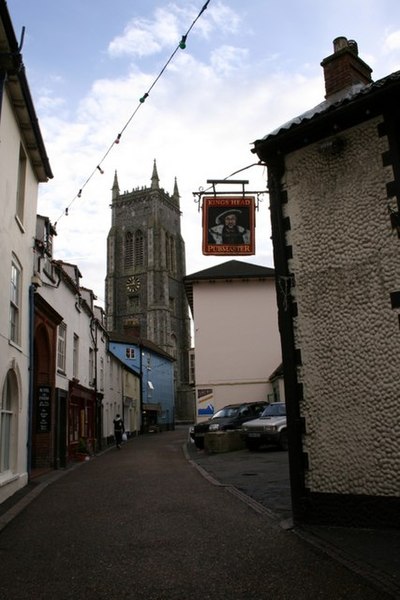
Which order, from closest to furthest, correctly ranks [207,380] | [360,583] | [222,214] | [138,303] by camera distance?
[360,583], [222,214], [207,380], [138,303]

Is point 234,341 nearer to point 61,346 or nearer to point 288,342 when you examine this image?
point 61,346

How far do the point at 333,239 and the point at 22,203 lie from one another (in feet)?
25.8

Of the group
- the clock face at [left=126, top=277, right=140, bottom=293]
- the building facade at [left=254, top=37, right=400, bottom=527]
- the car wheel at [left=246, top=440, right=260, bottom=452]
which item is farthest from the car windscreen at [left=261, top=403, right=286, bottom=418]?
the clock face at [left=126, top=277, right=140, bottom=293]

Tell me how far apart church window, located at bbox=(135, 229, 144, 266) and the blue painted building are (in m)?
27.0

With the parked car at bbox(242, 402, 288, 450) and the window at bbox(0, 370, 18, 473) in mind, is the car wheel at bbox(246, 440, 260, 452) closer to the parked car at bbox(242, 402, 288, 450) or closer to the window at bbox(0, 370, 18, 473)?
the parked car at bbox(242, 402, 288, 450)

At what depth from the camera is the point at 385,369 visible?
7.11 metres

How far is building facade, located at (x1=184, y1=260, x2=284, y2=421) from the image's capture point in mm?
33188

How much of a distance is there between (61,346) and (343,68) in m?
12.9

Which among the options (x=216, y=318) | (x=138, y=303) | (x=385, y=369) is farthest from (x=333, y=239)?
(x=138, y=303)

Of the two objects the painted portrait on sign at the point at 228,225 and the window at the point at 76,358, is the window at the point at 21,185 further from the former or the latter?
the window at the point at 76,358

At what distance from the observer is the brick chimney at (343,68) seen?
9969 millimetres

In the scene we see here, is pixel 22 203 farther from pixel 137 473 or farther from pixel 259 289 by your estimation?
pixel 259 289

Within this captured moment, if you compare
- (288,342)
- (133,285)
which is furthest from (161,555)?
(133,285)

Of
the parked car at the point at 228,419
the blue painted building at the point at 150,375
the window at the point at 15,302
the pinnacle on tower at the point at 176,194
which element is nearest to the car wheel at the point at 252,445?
the parked car at the point at 228,419
